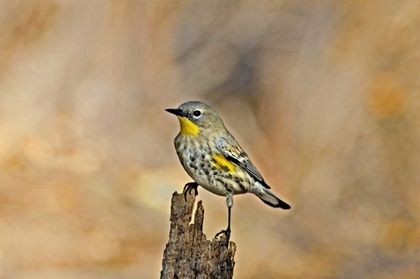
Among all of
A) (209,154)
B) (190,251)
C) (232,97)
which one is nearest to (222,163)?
(209,154)

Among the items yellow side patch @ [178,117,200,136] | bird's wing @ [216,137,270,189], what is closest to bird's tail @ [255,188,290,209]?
bird's wing @ [216,137,270,189]

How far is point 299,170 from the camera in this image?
13062 millimetres

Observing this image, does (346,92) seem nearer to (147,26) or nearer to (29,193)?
(147,26)

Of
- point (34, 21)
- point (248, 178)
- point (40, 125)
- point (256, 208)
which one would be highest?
point (34, 21)

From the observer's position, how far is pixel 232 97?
13297mm

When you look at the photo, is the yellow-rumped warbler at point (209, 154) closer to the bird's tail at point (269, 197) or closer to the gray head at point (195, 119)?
the gray head at point (195, 119)

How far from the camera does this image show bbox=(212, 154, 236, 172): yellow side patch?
25.2 feet

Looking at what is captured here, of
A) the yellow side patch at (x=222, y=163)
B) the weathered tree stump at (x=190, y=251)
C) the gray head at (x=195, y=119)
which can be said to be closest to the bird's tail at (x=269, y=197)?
the yellow side patch at (x=222, y=163)

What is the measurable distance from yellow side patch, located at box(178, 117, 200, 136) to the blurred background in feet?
16.6

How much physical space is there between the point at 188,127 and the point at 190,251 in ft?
5.28

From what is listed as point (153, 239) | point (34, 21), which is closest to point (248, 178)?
point (153, 239)

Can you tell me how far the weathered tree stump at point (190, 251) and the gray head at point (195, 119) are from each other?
1296 millimetres

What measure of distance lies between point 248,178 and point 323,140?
5202 mm

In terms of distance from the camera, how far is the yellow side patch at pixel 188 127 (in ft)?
25.1
